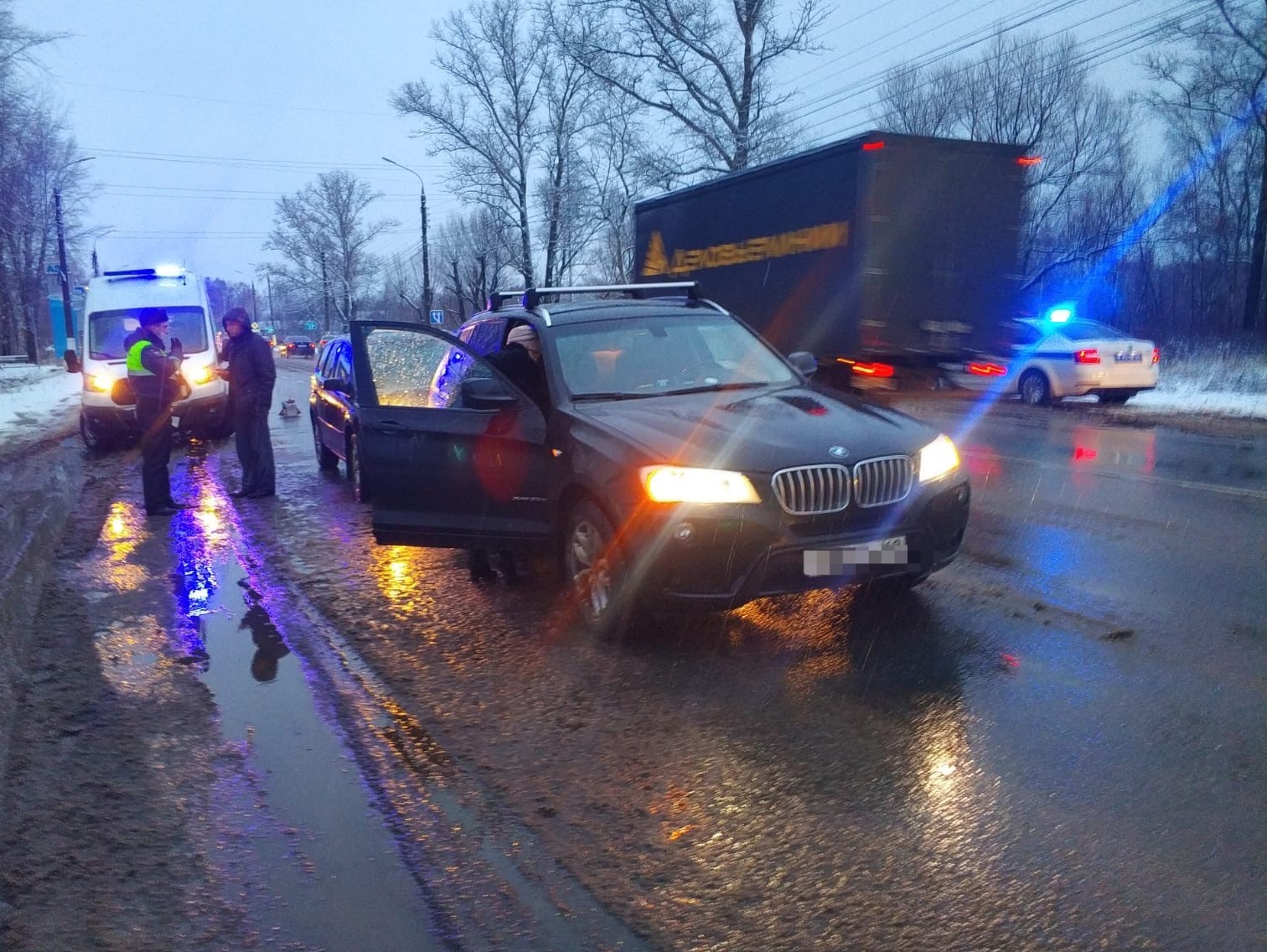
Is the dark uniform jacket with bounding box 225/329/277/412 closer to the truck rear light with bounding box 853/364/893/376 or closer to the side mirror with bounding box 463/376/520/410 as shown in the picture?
the side mirror with bounding box 463/376/520/410

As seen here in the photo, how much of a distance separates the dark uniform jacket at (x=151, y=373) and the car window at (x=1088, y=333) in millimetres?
13862

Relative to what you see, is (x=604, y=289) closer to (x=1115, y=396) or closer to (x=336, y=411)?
(x=336, y=411)

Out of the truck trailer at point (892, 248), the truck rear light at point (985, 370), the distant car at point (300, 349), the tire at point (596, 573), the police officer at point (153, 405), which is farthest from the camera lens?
the distant car at point (300, 349)

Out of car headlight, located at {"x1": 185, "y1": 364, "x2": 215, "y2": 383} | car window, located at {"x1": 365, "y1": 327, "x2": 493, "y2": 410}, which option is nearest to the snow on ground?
car headlight, located at {"x1": 185, "y1": 364, "x2": 215, "y2": 383}

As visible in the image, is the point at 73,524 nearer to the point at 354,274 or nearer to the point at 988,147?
the point at 988,147

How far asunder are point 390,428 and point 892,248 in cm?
753

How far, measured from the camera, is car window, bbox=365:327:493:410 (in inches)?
238

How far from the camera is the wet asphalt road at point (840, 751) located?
276 cm

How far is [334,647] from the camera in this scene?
5.12 m

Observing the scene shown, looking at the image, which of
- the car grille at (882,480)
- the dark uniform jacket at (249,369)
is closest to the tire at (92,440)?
the dark uniform jacket at (249,369)

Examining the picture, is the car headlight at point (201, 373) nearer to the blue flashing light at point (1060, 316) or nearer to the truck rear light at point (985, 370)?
the truck rear light at point (985, 370)

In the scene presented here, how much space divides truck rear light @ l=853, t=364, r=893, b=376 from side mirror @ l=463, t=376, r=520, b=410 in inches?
289

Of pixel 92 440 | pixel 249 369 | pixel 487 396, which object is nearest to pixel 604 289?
pixel 487 396

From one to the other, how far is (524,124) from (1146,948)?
42213 mm
